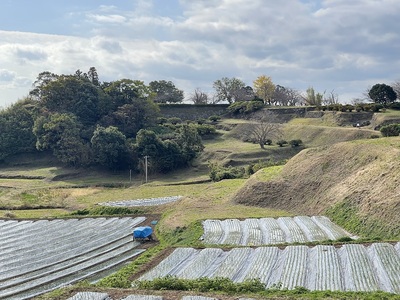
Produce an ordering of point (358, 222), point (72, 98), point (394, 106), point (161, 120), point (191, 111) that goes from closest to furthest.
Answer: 1. point (358, 222)
2. point (394, 106)
3. point (72, 98)
4. point (161, 120)
5. point (191, 111)

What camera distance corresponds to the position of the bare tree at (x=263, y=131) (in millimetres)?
42281

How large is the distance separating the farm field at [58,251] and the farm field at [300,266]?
2.76 metres

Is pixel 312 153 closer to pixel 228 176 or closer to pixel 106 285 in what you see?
pixel 228 176

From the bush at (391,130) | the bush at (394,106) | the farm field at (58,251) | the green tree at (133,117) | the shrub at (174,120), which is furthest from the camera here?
the shrub at (174,120)

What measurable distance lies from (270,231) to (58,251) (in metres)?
7.66

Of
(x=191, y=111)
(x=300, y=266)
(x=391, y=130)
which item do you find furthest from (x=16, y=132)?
(x=300, y=266)

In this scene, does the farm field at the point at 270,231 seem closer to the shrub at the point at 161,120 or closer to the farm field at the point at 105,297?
the farm field at the point at 105,297

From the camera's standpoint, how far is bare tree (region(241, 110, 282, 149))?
4228 cm

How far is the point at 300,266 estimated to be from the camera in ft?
38.6

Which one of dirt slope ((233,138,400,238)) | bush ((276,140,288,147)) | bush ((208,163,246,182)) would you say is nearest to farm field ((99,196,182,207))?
dirt slope ((233,138,400,238))

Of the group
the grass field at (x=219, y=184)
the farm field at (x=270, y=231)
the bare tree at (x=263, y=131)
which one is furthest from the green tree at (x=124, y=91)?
the farm field at (x=270, y=231)

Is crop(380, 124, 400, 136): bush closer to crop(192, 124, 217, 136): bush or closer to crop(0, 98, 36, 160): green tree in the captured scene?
crop(192, 124, 217, 136): bush

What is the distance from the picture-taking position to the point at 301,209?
20.8 meters

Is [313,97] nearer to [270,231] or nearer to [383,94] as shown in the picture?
[383,94]
